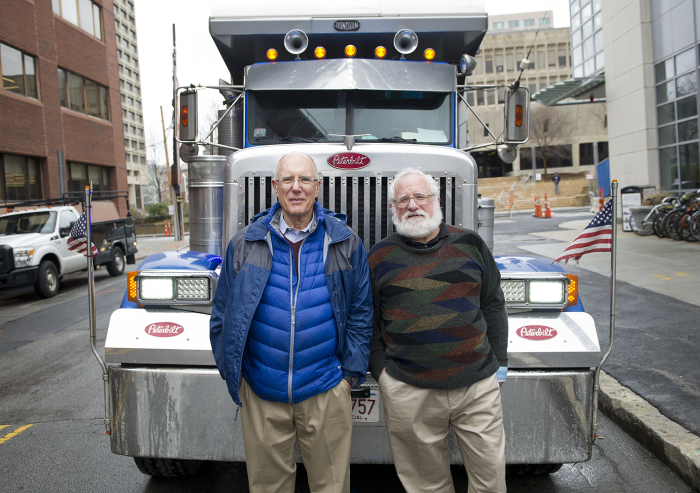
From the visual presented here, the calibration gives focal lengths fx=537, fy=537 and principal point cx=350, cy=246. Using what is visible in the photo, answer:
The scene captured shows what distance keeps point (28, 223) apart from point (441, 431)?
1284 cm

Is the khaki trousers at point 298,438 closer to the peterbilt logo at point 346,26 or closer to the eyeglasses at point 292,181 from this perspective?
the eyeglasses at point 292,181

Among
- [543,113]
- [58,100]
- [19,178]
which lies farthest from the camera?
[543,113]

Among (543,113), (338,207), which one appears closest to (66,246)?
(338,207)

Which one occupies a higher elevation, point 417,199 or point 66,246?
point 417,199

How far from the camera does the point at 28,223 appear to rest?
12.6 m

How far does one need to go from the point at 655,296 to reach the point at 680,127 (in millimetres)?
13026

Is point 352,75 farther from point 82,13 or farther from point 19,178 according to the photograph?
point 82,13

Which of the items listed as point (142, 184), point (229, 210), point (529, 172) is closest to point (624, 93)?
point (229, 210)

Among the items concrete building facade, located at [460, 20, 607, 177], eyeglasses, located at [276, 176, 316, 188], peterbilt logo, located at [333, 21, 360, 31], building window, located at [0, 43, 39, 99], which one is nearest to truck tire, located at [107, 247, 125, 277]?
building window, located at [0, 43, 39, 99]

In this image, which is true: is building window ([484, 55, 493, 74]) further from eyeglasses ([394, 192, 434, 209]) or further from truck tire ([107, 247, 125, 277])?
eyeglasses ([394, 192, 434, 209])

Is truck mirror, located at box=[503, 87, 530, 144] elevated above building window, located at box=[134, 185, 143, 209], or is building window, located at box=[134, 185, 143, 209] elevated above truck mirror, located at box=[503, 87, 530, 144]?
building window, located at box=[134, 185, 143, 209]

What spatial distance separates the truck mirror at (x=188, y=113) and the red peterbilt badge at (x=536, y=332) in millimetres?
2913

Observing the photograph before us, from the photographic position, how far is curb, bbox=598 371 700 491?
3342mm

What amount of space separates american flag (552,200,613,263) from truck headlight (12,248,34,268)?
11064 mm
